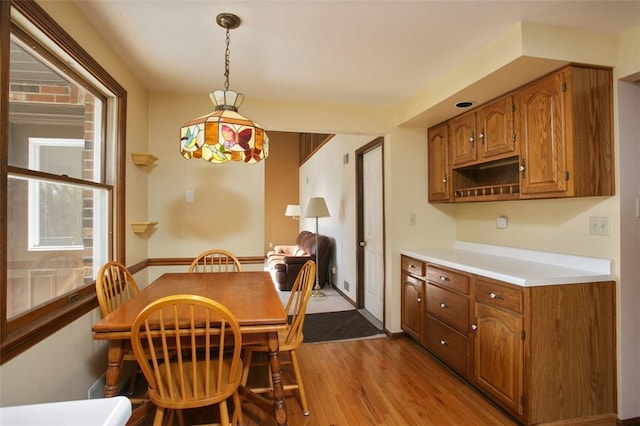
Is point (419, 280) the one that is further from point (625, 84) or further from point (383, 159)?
point (625, 84)

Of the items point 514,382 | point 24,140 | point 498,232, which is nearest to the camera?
point 24,140

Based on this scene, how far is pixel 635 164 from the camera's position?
1.98 m

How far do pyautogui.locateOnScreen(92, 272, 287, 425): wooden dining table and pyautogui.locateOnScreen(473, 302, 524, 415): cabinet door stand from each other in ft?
4.37

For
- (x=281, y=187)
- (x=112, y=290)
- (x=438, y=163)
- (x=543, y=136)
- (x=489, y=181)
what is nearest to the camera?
(x=112, y=290)

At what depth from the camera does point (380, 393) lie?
2.30m

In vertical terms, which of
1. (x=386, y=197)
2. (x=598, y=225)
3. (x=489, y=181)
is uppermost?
(x=489, y=181)

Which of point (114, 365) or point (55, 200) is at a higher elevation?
point (55, 200)

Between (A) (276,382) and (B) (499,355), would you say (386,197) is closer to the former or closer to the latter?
(B) (499,355)

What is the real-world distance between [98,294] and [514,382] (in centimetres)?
241

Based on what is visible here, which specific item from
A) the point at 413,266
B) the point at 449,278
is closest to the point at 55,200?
the point at 449,278

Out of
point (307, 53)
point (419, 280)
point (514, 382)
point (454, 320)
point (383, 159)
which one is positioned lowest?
point (514, 382)

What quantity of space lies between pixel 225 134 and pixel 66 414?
1258 mm

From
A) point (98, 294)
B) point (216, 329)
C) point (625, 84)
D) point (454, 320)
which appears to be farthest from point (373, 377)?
point (625, 84)

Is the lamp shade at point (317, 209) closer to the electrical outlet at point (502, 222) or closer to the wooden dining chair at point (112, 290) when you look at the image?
the electrical outlet at point (502, 222)
